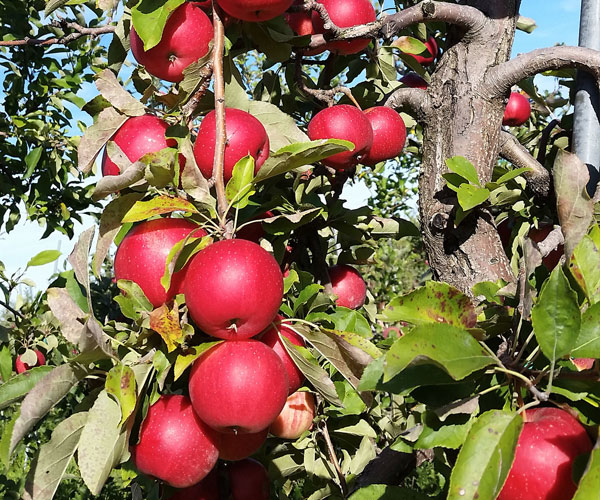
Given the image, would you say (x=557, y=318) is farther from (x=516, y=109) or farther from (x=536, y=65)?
(x=516, y=109)

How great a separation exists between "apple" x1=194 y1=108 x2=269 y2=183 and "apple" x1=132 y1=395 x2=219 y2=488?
0.36 metres

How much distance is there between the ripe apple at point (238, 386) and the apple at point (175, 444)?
6cm

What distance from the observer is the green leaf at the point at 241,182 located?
0.84m

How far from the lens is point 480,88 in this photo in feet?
3.85

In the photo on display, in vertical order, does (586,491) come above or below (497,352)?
above

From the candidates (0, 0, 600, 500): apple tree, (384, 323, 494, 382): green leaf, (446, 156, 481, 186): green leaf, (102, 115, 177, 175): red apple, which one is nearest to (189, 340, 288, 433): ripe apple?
(0, 0, 600, 500): apple tree

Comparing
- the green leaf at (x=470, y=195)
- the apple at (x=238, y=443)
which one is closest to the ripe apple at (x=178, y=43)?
the green leaf at (x=470, y=195)

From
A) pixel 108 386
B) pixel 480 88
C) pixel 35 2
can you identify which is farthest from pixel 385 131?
pixel 35 2

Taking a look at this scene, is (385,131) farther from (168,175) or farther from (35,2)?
(35,2)

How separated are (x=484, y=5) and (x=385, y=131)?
1.04ft

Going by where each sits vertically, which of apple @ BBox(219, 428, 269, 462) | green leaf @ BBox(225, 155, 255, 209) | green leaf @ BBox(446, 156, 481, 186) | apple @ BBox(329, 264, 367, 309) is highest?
green leaf @ BBox(225, 155, 255, 209)

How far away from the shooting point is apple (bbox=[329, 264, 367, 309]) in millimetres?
1508

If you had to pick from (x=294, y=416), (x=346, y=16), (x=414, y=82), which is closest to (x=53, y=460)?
(x=294, y=416)

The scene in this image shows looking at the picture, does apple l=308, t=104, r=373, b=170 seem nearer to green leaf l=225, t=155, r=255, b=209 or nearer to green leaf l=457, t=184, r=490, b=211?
green leaf l=457, t=184, r=490, b=211
